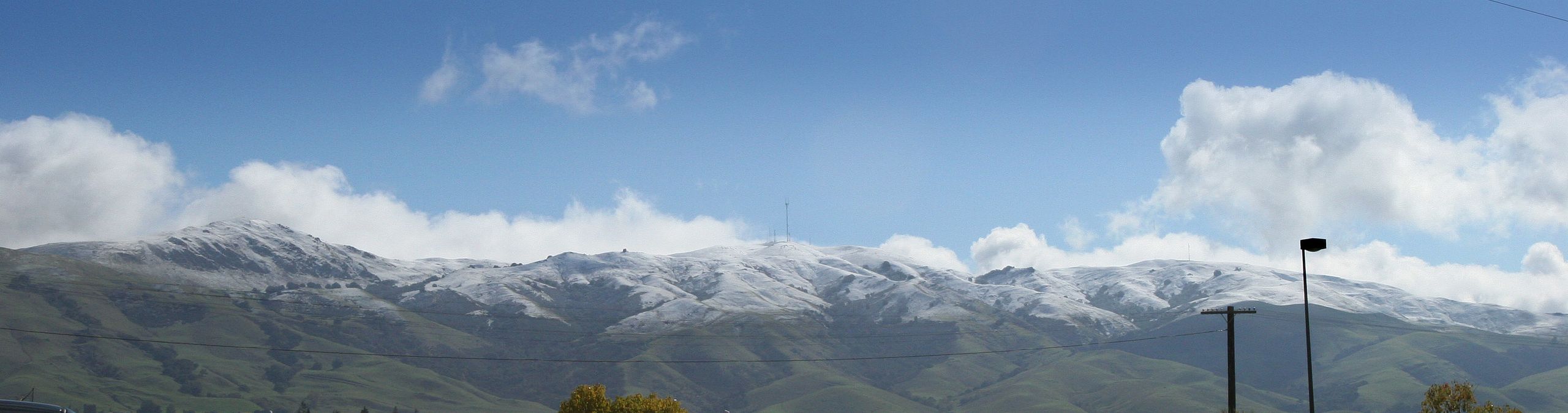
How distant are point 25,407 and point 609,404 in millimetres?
117507

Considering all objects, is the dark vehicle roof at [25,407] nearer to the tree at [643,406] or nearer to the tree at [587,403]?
the tree at [643,406]

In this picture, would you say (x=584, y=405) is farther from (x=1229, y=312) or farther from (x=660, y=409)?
(x=1229, y=312)

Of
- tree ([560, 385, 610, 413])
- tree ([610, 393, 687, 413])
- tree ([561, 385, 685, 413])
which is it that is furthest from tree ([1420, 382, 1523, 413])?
tree ([560, 385, 610, 413])

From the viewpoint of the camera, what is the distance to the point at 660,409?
14888 cm

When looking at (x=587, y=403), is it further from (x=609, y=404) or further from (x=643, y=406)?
(x=643, y=406)

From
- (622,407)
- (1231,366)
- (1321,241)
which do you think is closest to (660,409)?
(622,407)

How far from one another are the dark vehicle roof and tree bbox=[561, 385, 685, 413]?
369 feet

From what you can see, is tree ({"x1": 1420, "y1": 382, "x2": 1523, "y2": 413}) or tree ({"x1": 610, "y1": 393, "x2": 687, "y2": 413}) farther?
tree ({"x1": 610, "y1": 393, "x2": 687, "y2": 413})

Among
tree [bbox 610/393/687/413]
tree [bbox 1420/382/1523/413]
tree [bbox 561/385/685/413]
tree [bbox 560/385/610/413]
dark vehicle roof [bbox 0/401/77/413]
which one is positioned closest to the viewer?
dark vehicle roof [bbox 0/401/77/413]

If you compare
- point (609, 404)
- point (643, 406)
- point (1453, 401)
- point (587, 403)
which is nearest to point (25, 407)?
point (1453, 401)

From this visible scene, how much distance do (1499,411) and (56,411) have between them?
236 feet

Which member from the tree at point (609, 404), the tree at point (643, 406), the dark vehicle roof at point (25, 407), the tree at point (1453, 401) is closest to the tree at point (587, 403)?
the tree at point (609, 404)

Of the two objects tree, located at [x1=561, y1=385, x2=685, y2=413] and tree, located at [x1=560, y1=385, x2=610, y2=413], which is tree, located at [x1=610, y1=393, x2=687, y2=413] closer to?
tree, located at [x1=561, y1=385, x2=685, y2=413]

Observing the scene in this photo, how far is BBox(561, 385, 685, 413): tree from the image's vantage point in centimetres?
14912
